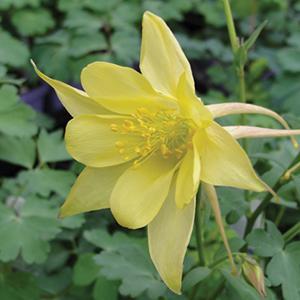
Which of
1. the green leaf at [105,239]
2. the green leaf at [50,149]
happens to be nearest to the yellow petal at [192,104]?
the green leaf at [105,239]

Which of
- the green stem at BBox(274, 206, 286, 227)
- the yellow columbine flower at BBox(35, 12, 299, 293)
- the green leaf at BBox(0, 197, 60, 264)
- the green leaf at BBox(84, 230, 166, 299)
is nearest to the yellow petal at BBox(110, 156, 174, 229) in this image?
the yellow columbine flower at BBox(35, 12, 299, 293)

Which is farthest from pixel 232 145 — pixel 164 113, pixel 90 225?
pixel 90 225

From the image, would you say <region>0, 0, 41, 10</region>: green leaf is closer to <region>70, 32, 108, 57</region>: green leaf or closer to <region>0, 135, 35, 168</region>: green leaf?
<region>70, 32, 108, 57</region>: green leaf

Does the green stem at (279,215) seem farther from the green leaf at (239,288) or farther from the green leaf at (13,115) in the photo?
the green leaf at (13,115)

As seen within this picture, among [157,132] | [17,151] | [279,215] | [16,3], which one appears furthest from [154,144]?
[16,3]

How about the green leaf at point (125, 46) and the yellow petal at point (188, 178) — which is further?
the green leaf at point (125, 46)

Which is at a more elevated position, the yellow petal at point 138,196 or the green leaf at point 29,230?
the yellow petal at point 138,196

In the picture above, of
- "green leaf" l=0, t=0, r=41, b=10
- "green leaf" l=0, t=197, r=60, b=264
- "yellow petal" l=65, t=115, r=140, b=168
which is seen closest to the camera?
"yellow petal" l=65, t=115, r=140, b=168
